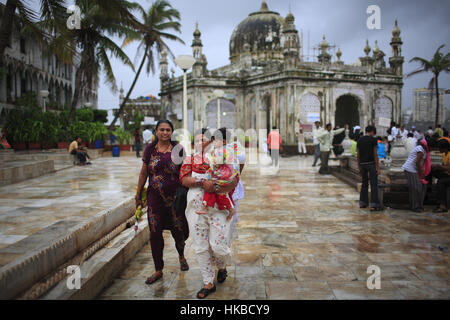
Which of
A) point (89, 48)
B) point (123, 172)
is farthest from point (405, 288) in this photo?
point (89, 48)

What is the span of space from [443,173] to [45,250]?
286 inches

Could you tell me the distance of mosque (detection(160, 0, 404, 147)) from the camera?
2062cm

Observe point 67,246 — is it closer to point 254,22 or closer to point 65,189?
point 65,189

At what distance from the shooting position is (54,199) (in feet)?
24.3

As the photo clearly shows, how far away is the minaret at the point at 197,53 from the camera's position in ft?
77.8

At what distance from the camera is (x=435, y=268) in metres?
4.33

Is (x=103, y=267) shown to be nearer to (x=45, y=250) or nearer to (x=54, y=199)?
(x=45, y=250)

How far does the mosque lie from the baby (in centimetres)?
1712

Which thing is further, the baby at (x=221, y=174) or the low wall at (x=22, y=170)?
the low wall at (x=22, y=170)

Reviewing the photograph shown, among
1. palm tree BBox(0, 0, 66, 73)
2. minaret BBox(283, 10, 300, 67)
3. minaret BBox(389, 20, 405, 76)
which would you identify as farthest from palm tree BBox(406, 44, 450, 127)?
palm tree BBox(0, 0, 66, 73)

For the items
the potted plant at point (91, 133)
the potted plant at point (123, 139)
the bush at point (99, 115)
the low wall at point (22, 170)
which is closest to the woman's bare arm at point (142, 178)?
the low wall at point (22, 170)

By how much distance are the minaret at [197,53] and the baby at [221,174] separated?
20.4m

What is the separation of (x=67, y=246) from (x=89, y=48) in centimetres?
1870

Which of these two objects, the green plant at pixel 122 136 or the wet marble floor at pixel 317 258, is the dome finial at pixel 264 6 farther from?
the wet marble floor at pixel 317 258
